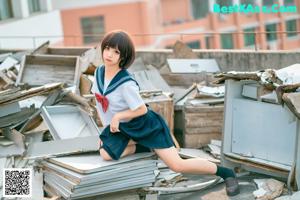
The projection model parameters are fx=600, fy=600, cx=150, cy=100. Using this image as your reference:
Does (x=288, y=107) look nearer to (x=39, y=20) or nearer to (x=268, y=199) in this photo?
(x=268, y=199)

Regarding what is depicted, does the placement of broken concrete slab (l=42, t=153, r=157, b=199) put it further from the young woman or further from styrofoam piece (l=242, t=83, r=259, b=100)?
styrofoam piece (l=242, t=83, r=259, b=100)

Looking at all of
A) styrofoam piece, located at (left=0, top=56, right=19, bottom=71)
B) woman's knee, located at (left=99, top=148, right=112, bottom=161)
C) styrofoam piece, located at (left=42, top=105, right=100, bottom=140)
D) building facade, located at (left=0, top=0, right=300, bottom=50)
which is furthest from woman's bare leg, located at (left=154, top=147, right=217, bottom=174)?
building facade, located at (left=0, top=0, right=300, bottom=50)

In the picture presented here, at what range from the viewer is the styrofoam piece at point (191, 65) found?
341 inches

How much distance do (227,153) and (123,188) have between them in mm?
1313

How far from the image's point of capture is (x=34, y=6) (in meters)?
19.1

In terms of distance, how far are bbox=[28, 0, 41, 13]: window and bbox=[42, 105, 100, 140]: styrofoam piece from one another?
1245cm

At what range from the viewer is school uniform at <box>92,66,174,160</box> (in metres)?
Result: 5.01

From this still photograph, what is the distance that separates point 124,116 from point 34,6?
14.8 metres

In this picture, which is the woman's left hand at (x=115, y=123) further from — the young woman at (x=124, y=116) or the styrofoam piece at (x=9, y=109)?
the styrofoam piece at (x=9, y=109)

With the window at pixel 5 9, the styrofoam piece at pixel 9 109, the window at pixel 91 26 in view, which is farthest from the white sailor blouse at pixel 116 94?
the window at pixel 91 26

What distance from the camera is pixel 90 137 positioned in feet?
20.2

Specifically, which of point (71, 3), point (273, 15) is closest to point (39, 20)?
point (71, 3)

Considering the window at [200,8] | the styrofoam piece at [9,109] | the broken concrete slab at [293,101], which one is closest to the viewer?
the broken concrete slab at [293,101]

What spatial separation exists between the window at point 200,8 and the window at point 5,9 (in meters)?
15.5
